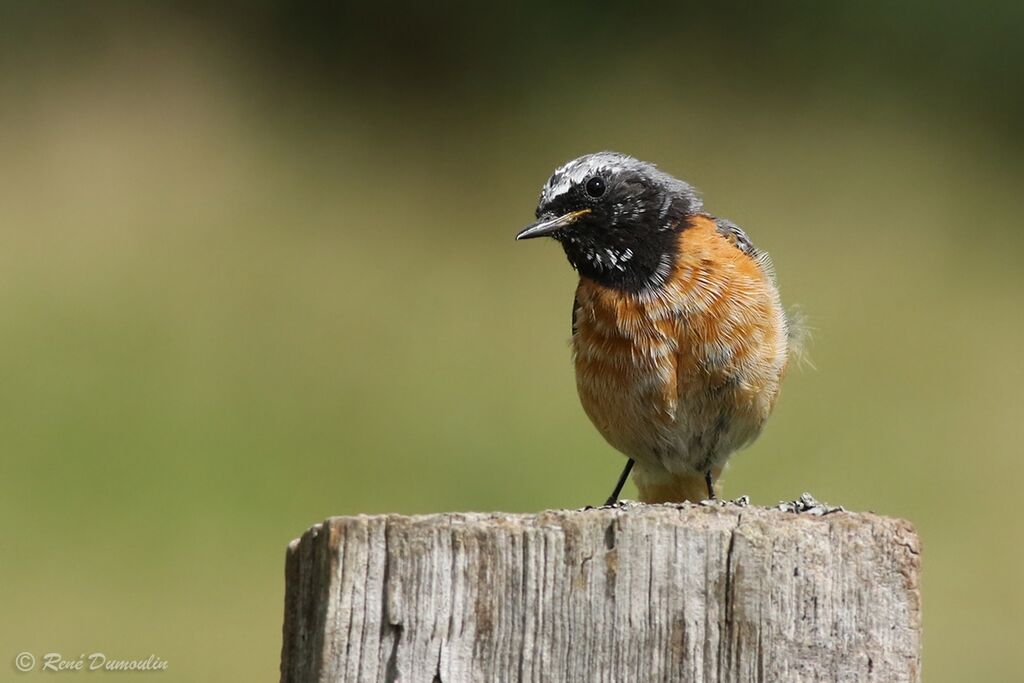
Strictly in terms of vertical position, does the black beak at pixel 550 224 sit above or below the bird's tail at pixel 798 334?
above

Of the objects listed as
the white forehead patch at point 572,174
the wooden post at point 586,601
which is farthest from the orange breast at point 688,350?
the wooden post at point 586,601

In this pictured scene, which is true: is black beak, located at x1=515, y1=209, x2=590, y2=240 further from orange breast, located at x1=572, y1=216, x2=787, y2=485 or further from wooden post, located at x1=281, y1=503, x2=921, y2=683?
wooden post, located at x1=281, y1=503, x2=921, y2=683

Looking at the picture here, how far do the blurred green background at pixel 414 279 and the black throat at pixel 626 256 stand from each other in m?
3.43

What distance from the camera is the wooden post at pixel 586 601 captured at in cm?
315

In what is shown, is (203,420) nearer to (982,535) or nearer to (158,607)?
(158,607)

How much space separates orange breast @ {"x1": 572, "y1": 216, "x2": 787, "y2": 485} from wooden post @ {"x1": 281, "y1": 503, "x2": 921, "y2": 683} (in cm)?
280

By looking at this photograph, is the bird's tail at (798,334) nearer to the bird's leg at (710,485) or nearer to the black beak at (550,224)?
the bird's leg at (710,485)

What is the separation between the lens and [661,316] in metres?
6.12

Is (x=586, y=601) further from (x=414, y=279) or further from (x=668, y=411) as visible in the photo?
(x=414, y=279)

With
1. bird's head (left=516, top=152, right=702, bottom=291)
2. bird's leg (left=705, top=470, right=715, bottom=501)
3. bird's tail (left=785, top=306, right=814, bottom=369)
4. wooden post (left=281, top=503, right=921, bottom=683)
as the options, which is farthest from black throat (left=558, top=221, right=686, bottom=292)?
wooden post (left=281, top=503, right=921, bottom=683)

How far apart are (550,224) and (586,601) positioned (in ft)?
10.6

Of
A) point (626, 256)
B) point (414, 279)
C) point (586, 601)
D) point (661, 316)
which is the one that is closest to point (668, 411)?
point (661, 316)

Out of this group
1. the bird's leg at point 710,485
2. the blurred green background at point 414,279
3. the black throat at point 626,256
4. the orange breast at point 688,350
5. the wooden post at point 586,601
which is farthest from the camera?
the blurred green background at point 414,279

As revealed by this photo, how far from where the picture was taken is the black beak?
618 cm
